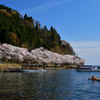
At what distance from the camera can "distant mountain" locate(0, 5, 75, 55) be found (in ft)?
433

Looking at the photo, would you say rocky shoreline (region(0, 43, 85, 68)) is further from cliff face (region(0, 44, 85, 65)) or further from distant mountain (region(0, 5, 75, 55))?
distant mountain (region(0, 5, 75, 55))

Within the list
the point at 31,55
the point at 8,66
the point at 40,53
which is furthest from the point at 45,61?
the point at 8,66

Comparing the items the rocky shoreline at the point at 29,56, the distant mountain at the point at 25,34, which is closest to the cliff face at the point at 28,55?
the rocky shoreline at the point at 29,56

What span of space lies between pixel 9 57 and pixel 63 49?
82812 mm

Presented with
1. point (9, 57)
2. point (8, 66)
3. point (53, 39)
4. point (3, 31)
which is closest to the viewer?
point (8, 66)

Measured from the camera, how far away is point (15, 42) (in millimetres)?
132375

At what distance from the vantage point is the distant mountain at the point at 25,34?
13188cm

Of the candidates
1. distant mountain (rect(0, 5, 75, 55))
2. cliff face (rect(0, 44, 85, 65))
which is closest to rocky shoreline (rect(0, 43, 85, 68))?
cliff face (rect(0, 44, 85, 65))

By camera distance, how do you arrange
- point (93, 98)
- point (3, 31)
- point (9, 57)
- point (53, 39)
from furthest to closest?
point (53, 39) → point (3, 31) → point (9, 57) → point (93, 98)

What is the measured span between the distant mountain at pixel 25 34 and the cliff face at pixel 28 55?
6.24 metres

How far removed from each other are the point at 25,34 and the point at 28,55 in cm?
2450

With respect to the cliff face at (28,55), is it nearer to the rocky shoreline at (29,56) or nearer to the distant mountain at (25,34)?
the rocky shoreline at (29,56)

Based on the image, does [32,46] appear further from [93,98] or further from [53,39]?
[93,98]

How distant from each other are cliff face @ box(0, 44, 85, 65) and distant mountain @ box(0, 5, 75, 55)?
6239 mm
